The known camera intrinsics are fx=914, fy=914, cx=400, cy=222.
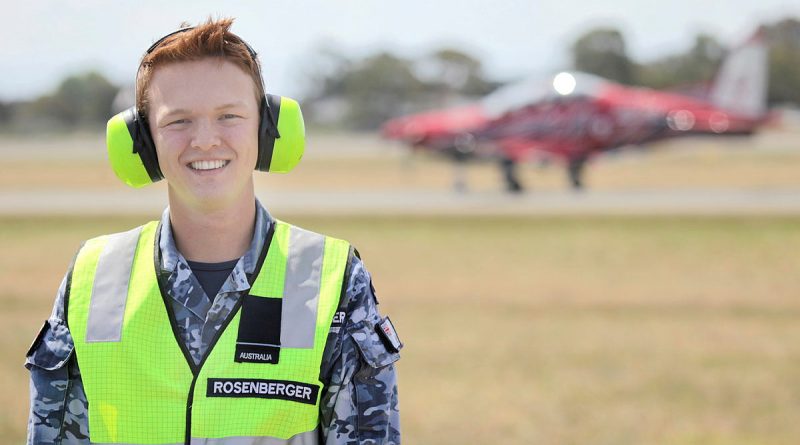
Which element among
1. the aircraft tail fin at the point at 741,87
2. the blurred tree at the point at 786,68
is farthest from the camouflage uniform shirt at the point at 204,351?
the blurred tree at the point at 786,68

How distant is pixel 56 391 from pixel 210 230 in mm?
530

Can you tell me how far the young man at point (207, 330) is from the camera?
7.24ft

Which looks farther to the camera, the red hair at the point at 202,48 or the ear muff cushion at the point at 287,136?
the ear muff cushion at the point at 287,136

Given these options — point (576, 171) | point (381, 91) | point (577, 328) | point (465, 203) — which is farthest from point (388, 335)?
point (381, 91)

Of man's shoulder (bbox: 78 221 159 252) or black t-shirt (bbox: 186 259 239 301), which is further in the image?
man's shoulder (bbox: 78 221 159 252)

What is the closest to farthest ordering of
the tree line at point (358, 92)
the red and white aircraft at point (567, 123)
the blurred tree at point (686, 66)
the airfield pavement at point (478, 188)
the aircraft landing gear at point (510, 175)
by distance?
the airfield pavement at point (478, 188)
the red and white aircraft at point (567, 123)
the aircraft landing gear at point (510, 175)
the blurred tree at point (686, 66)
the tree line at point (358, 92)

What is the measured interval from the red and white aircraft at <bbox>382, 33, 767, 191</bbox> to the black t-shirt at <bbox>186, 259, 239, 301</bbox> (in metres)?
29.9

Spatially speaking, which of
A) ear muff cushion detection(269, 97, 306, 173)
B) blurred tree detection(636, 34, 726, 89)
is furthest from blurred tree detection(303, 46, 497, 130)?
ear muff cushion detection(269, 97, 306, 173)

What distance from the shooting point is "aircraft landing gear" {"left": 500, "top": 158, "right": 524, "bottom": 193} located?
3262 cm

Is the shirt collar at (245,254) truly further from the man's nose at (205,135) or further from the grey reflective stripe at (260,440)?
the grey reflective stripe at (260,440)

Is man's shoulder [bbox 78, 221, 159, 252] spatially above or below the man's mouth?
below

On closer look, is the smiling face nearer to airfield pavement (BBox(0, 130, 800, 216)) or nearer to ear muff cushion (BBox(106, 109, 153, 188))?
ear muff cushion (BBox(106, 109, 153, 188))

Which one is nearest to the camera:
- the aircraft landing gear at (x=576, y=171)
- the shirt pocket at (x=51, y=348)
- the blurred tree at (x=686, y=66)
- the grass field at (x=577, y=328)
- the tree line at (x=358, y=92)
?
the shirt pocket at (x=51, y=348)

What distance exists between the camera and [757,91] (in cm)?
3681
